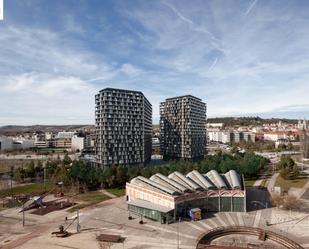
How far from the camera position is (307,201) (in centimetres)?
7494

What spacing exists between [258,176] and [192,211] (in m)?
54.7

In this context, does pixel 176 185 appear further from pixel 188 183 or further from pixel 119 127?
pixel 119 127

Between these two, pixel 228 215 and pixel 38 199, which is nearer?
pixel 228 215

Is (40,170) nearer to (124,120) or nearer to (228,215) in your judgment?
(124,120)

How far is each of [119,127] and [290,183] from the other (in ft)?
197

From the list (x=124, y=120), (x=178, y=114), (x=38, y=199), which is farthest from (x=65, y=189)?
(x=178, y=114)

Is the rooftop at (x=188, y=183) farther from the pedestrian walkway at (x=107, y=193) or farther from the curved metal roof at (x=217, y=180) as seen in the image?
the pedestrian walkway at (x=107, y=193)

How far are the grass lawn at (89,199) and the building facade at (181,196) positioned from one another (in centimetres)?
971

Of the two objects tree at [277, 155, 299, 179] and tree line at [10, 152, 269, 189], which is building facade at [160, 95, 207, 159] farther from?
tree at [277, 155, 299, 179]

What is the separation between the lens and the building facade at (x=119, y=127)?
11300 centimetres

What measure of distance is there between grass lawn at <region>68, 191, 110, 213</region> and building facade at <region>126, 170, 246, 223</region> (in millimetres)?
9706

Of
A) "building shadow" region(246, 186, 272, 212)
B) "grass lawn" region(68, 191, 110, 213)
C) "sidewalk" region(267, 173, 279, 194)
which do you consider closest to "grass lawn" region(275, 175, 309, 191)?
"sidewalk" region(267, 173, 279, 194)

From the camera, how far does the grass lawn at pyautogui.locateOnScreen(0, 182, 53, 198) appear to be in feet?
285

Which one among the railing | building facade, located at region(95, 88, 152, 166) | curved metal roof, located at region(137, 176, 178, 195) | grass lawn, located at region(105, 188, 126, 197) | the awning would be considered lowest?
the railing
